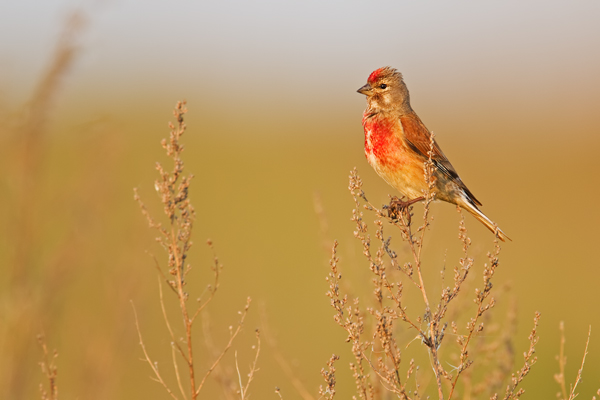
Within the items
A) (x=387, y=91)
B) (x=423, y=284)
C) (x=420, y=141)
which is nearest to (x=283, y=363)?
(x=423, y=284)

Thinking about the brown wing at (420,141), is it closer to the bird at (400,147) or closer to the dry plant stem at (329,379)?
the bird at (400,147)

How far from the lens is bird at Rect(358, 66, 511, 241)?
438 cm

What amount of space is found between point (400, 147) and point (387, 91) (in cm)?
49

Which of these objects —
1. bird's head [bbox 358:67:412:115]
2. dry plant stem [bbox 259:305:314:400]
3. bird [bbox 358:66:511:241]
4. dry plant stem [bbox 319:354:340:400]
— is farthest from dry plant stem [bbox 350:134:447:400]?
bird's head [bbox 358:67:412:115]

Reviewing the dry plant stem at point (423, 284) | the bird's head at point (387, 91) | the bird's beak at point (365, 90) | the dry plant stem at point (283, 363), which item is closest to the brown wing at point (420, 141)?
the bird's head at point (387, 91)

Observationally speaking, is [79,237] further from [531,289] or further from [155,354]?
[531,289]

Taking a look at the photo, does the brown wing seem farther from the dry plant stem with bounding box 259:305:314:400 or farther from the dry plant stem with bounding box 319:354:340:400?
the dry plant stem with bounding box 319:354:340:400

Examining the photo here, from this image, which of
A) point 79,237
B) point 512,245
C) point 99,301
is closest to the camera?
point 79,237

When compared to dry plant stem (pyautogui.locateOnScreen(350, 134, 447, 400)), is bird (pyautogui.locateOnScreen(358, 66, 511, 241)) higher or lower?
higher

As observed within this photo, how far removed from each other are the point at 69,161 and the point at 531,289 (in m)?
8.17

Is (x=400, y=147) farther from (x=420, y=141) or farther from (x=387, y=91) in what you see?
(x=387, y=91)

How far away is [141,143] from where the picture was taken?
14305 millimetres

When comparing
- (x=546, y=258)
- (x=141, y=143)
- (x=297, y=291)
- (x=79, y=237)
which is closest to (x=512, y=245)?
(x=546, y=258)

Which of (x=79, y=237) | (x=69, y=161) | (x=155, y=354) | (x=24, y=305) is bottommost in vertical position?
(x=24, y=305)
